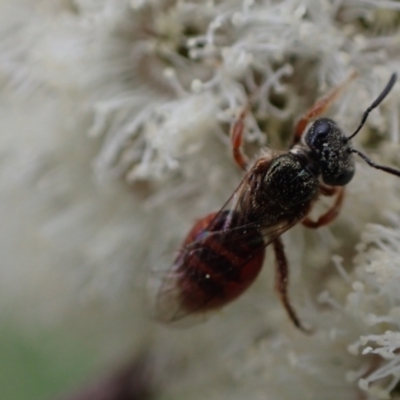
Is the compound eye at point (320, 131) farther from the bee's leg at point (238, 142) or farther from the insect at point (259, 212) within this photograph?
the bee's leg at point (238, 142)

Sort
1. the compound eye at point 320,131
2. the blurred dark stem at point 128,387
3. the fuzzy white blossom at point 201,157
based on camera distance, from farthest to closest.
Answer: the blurred dark stem at point 128,387 < the fuzzy white blossom at point 201,157 < the compound eye at point 320,131

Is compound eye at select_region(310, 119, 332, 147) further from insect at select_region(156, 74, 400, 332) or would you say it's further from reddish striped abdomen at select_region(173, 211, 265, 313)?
reddish striped abdomen at select_region(173, 211, 265, 313)

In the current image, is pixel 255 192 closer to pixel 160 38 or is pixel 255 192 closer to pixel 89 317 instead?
pixel 160 38

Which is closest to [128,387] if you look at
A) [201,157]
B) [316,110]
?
[201,157]

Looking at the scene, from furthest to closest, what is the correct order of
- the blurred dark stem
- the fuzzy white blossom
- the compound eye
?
the blurred dark stem
the fuzzy white blossom
the compound eye

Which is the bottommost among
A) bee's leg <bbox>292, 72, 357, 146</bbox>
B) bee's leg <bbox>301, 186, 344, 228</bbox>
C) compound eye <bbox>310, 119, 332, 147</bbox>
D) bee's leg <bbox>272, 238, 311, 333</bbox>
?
bee's leg <bbox>272, 238, 311, 333</bbox>

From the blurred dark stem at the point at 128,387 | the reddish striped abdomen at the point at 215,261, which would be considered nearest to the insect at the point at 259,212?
the reddish striped abdomen at the point at 215,261

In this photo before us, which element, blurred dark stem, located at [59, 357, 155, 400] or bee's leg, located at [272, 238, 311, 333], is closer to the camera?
bee's leg, located at [272, 238, 311, 333]

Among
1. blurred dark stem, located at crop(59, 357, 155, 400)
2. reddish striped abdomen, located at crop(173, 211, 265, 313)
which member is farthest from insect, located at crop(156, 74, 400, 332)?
blurred dark stem, located at crop(59, 357, 155, 400)

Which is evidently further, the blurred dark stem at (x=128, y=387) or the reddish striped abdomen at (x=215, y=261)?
the blurred dark stem at (x=128, y=387)
